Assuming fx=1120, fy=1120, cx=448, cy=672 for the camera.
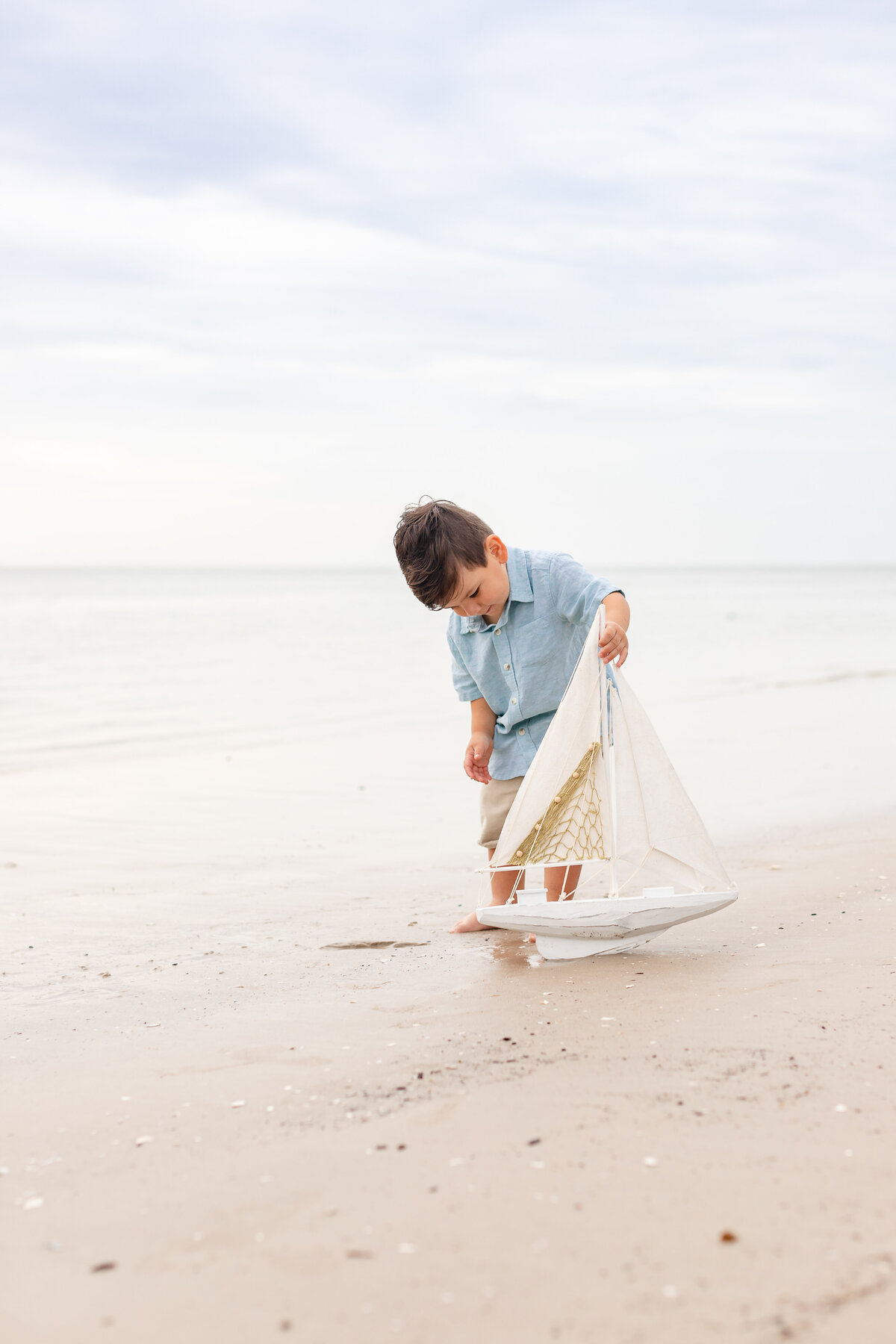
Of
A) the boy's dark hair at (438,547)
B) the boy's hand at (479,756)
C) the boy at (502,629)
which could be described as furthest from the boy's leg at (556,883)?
the boy's dark hair at (438,547)

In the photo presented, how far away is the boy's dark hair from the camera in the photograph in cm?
370

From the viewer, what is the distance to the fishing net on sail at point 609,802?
3.66 m

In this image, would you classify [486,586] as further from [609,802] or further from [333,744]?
[333,744]

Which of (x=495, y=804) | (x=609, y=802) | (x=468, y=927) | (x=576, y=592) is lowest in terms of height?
(x=468, y=927)

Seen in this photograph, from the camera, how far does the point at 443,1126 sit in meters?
2.36

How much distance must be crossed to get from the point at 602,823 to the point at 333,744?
712 centimetres

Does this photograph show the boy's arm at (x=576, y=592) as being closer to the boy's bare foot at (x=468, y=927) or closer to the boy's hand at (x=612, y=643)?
the boy's hand at (x=612, y=643)

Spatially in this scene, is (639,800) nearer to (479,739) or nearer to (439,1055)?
(479,739)

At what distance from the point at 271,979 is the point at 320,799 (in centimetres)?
388

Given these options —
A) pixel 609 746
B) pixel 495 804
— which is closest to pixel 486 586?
pixel 609 746

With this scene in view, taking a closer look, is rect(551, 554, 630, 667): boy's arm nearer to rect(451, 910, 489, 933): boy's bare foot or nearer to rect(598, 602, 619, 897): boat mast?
rect(598, 602, 619, 897): boat mast

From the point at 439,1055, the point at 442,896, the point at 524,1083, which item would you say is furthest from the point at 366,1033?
the point at 442,896

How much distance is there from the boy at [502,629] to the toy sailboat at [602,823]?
0.17 metres

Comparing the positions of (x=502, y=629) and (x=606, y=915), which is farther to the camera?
(x=502, y=629)
